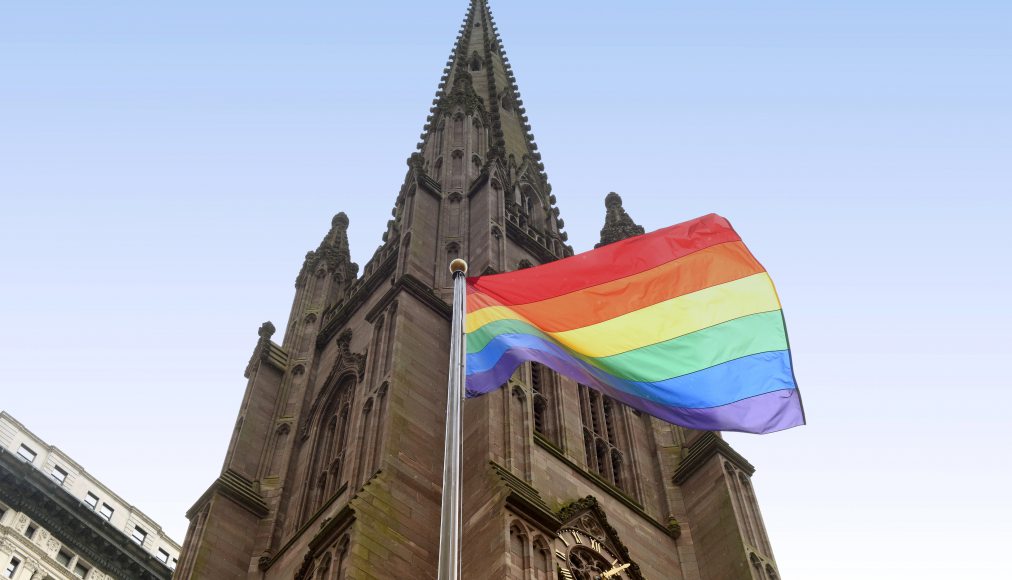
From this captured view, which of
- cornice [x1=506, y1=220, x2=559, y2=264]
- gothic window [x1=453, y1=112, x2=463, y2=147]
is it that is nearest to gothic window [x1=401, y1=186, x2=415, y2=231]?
cornice [x1=506, y1=220, x2=559, y2=264]

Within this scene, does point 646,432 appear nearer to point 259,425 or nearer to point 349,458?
point 349,458

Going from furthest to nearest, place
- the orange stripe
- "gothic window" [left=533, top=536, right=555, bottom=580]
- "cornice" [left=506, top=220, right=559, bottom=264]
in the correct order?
"cornice" [left=506, top=220, right=559, bottom=264] < "gothic window" [left=533, top=536, right=555, bottom=580] < the orange stripe

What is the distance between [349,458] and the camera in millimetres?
26375

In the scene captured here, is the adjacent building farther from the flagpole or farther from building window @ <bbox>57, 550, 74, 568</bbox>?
the flagpole

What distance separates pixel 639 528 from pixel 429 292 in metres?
8.33

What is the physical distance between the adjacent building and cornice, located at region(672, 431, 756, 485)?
33858mm

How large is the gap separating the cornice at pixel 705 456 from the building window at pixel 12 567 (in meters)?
33.7

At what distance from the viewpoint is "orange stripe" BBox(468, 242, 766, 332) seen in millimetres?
18703

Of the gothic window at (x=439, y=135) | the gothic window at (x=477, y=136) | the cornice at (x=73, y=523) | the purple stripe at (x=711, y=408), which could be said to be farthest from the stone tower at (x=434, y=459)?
the cornice at (x=73, y=523)

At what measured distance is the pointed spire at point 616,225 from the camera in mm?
43188

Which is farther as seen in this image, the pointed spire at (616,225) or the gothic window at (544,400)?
the pointed spire at (616,225)

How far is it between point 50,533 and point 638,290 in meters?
42.6

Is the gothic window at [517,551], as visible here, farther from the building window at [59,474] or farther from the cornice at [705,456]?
the building window at [59,474]

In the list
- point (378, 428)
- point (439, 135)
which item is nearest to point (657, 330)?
point (378, 428)
